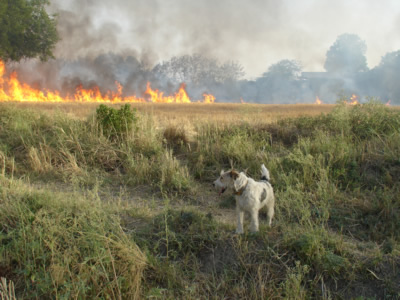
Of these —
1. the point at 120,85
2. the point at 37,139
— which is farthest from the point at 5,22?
the point at 37,139

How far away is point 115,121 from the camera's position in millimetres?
8516

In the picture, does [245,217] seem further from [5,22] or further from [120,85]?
[120,85]

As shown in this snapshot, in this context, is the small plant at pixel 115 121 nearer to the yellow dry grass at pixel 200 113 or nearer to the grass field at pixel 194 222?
the grass field at pixel 194 222

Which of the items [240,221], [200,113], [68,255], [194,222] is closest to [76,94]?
[200,113]

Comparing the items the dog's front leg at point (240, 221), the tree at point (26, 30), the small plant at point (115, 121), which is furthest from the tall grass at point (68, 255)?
the tree at point (26, 30)

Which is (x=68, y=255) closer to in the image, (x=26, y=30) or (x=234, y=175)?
(x=234, y=175)

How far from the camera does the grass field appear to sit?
359 cm

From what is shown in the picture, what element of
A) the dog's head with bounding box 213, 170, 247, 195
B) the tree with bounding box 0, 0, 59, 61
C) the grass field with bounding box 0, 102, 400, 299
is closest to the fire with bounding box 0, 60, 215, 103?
the tree with bounding box 0, 0, 59, 61

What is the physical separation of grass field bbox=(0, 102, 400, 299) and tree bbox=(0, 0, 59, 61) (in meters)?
22.6

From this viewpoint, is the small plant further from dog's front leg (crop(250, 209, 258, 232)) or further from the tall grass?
dog's front leg (crop(250, 209, 258, 232))

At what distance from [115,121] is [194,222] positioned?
192 inches

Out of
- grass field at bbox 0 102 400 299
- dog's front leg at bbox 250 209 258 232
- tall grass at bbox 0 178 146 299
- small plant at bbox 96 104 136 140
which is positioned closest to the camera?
tall grass at bbox 0 178 146 299

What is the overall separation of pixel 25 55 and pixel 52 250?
3119cm

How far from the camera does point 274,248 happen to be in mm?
3971
